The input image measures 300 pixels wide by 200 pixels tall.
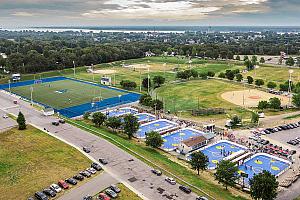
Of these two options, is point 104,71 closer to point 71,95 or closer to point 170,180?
point 71,95

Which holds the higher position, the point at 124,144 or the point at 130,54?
the point at 130,54

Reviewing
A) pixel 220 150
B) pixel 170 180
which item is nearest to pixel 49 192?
pixel 170 180

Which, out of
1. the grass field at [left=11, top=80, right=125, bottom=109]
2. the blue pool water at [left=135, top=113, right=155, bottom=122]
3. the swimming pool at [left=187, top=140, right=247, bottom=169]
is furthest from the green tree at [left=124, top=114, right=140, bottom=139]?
the grass field at [left=11, top=80, right=125, bottom=109]

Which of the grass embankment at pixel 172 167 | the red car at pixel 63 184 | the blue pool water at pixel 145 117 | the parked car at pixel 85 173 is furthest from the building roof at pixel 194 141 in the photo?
the red car at pixel 63 184

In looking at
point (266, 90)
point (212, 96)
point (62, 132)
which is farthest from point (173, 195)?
point (266, 90)

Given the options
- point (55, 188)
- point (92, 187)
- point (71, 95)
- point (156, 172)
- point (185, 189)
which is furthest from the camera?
point (71, 95)

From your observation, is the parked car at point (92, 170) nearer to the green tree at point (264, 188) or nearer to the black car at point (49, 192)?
the black car at point (49, 192)

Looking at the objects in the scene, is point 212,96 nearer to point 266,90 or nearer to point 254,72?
point 266,90
